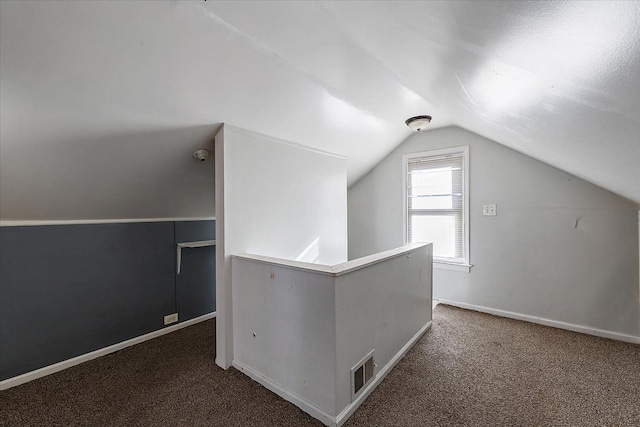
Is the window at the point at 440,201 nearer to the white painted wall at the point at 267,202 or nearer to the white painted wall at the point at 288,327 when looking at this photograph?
the white painted wall at the point at 267,202

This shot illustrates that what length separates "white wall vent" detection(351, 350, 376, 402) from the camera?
5.18 feet

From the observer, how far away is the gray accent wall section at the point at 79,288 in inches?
74.5

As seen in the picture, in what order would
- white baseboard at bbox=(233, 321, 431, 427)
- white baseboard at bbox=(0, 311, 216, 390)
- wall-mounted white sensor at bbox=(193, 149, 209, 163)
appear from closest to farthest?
white baseboard at bbox=(233, 321, 431, 427) → white baseboard at bbox=(0, 311, 216, 390) → wall-mounted white sensor at bbox=(193, 149, 209, 163)

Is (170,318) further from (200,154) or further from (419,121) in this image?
(419,121)

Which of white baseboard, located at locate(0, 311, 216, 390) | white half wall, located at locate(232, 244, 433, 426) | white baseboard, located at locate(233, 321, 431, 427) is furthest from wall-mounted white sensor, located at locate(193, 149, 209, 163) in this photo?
white baseboard, located at locate(0, 311, 216, 390)

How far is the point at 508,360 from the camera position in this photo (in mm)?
2113

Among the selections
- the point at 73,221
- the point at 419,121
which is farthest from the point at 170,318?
the point at 419,121

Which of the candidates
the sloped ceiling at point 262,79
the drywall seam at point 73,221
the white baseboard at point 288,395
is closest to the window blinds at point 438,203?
the sloped ceiling at point 262,79

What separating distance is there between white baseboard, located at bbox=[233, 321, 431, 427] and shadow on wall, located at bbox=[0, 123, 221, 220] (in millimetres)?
1595

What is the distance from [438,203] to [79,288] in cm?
380

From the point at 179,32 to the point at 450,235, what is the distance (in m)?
3.34

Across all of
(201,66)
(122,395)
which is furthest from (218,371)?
(201,66)

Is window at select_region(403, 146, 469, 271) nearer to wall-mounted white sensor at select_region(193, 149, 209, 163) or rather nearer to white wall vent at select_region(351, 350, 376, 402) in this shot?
white wall vent at select_region(351, 350, 376, 402)

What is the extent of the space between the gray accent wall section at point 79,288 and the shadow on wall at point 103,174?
0.20 meters
